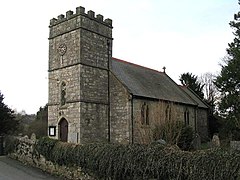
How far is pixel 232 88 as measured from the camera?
89.7ft

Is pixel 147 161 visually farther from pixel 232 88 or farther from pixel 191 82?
pixel 191 82

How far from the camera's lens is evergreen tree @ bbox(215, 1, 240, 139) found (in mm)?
26500

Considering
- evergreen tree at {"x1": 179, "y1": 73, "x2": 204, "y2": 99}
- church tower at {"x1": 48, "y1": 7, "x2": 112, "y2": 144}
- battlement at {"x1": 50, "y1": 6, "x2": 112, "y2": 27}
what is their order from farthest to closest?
evergreen tree at {"x1": 179, "y1": 73, "x2": 204, "y2": 99}
battlement at {"x1": 50, "y1": 6, "x2": 112, "y2": 27}
church tower at {"x1": 48, "y1": 7, "x2": 112, "y2": 144}

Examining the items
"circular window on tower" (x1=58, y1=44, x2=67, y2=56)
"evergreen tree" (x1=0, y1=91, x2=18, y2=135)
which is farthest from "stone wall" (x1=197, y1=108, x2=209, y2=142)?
"evergreen tree" (x1=0, y1=91, x2=18, y2=135)

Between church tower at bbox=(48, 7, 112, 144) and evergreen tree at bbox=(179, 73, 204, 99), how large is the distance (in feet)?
73.8

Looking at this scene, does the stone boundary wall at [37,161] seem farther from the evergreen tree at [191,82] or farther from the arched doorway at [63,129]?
the evergreen tree at [191,82]

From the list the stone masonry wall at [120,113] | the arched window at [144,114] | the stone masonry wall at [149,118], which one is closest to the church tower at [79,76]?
the stone masonry wall at [120,113]

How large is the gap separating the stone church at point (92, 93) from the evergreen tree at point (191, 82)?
19375 millimetres

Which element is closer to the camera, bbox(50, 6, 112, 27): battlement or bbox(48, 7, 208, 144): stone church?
bbox(48, 7, 208, 144): stone church

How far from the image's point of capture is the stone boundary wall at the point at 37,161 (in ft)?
52.6

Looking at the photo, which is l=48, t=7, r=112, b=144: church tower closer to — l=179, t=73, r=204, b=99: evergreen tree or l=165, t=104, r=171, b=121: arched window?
l=165, t=104, r=171, b=121: arched window

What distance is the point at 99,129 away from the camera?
2538 centimetres

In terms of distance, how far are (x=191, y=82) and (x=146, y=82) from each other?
60.9 feet

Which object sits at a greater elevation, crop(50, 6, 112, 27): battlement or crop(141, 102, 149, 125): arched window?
crop(50, 6, 112, 27): battlement
